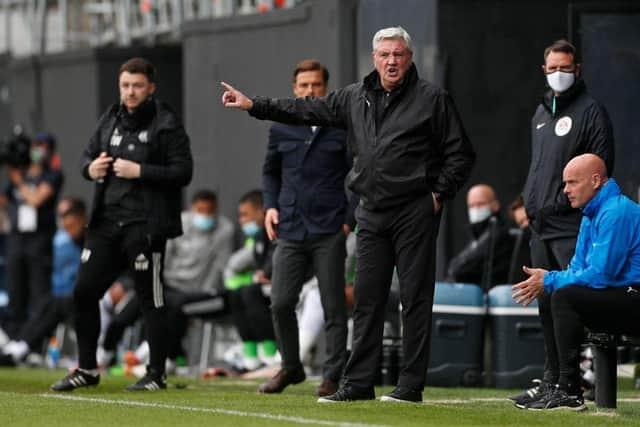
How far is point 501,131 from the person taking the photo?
1658cm

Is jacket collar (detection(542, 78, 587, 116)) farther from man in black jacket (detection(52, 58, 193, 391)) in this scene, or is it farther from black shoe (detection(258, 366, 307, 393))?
man in black jacket (detection(52, 58, 193, 391))

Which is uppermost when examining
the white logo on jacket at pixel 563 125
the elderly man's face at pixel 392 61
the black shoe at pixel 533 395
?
the elderly man's face at pixel 392 61

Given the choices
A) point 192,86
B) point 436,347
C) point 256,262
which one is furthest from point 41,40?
point 436,347

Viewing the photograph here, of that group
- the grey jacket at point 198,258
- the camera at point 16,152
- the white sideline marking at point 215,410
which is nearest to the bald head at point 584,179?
the white sideline marking at point 215,410

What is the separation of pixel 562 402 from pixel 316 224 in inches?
97.7

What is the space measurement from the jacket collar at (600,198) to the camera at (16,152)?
10881 mm

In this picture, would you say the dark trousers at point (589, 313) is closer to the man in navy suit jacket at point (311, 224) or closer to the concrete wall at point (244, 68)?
the man in navy suit jacket at point (311, 224)

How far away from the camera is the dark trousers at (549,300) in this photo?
1095 centimetres

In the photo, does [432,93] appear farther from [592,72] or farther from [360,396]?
[592,72]

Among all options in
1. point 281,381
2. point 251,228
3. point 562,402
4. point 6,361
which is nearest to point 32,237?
point 6,361

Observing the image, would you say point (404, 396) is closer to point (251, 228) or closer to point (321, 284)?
point (321, 284)

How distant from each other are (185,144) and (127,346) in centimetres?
625

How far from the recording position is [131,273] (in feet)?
41.6

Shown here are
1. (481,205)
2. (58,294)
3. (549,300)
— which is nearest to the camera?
(549,300)
